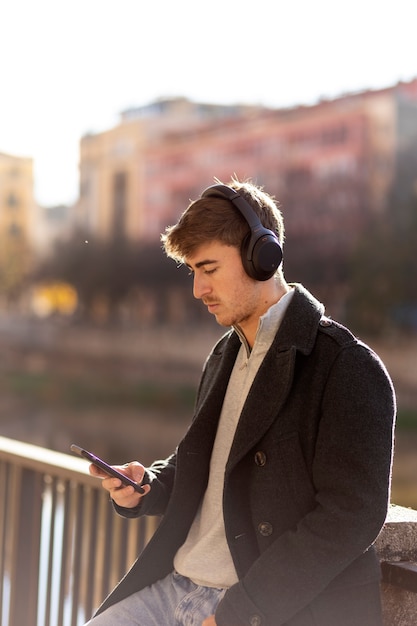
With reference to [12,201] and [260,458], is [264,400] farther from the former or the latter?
[12,201]

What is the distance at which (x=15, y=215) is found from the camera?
58.5 m

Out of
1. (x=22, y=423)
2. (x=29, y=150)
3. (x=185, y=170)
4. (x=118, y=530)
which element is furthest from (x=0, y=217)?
(x=118, y=530)

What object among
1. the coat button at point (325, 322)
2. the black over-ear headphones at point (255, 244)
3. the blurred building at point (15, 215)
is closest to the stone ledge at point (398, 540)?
the coat button at point (325, 322)

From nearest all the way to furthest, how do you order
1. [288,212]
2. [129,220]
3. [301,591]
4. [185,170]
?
[301,591] → [288,212] → [185,170] → [129,220]

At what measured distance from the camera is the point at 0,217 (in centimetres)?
5794

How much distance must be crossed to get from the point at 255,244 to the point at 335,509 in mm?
448

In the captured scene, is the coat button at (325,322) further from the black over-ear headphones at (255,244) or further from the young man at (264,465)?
the black over-ear headphones at (255,244)

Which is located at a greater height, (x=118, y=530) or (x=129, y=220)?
(x=129, y=220)

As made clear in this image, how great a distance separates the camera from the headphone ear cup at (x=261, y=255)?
63.5 inches

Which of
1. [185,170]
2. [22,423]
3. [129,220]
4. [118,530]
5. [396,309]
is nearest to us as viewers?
[118,530]

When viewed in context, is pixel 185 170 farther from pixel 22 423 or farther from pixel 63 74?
pixel 22 423

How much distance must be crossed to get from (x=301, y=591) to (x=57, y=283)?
4645cm

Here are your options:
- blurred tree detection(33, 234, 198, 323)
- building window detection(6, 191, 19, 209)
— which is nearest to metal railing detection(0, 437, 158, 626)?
blurred tree detection(33, 234, 198, 323)

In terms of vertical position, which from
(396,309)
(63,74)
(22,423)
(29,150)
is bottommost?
(22,423)
